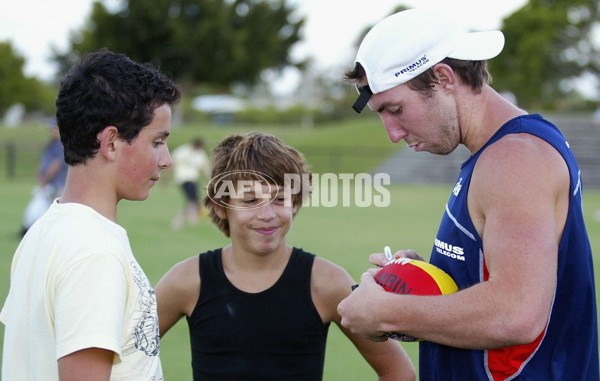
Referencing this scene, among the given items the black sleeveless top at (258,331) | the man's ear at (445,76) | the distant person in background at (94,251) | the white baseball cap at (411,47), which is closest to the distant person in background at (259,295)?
the black sleeveless top at (258,331)

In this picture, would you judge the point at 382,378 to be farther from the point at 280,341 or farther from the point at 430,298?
the point at 430,298

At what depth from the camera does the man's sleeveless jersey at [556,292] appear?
2.60 metres

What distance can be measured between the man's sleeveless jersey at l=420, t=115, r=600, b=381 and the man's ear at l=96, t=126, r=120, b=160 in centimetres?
118

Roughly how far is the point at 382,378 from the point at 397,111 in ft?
4.67

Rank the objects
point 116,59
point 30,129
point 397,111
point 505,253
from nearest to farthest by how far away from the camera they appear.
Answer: point 505,253 < point 116,59 < point 397,111 < point 30,129

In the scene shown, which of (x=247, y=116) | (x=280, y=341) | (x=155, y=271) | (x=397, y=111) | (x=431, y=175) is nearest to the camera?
(x=397, y=111)

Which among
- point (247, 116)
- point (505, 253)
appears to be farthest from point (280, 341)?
point (247, 116)

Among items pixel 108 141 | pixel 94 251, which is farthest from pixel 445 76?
pixel 94 251

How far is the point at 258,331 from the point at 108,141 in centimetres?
129

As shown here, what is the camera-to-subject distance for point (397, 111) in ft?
9.21

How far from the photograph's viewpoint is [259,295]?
11.5 ft

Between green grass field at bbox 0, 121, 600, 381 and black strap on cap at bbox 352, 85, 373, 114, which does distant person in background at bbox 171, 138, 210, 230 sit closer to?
green grass field at bbox 0, 121, 600, 381

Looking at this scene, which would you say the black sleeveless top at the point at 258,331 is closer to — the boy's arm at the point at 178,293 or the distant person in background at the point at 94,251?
the boy's arm at the point at 178,293

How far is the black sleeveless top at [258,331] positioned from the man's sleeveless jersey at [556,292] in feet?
3.00
